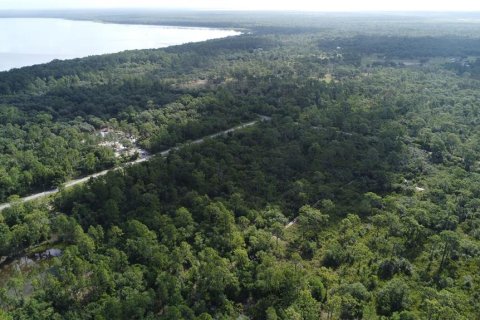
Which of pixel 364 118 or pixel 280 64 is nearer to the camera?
pixel 364 118

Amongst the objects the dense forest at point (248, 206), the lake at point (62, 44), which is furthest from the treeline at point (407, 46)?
the lake at point (62, 44)

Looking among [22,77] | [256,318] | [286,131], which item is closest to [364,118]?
[286,131]

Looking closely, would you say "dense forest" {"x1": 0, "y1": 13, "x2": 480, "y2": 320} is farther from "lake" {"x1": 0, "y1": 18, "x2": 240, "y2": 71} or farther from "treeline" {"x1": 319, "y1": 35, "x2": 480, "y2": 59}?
"lake" {"x1": 0, "y1": 18, "x2": 240, "y2": 71}

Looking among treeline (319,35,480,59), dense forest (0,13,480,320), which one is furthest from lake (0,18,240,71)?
treeline (319,35,480,59)

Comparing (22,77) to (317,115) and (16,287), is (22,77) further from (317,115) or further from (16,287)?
(16,287)

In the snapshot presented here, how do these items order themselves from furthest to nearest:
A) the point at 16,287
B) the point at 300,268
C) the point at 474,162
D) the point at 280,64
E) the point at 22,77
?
1. the point at 280,64
2. the point at 22,77
3. the point at 474,162
4. the point at 300,268
5. the point at 16,287

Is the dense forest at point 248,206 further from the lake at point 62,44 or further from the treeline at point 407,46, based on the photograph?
the lake at point 62,44

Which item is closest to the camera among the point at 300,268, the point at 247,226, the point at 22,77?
the point at 300,268
